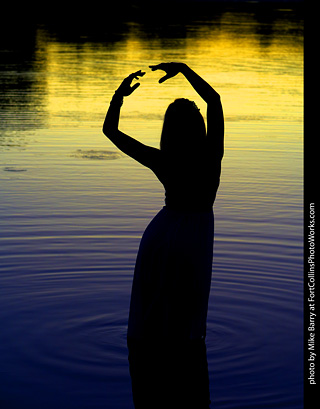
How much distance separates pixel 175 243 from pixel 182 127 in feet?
2.22

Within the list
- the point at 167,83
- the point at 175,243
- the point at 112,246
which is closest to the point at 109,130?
the point at 175,243

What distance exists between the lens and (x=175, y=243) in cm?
Answer: 562

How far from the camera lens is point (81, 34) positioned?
169ft

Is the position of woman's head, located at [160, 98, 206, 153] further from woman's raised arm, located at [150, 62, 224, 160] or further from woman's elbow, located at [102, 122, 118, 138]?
woman's elbow, located at [102, 122, 118, 138]

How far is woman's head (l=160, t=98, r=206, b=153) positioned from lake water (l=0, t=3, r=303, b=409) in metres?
1.70

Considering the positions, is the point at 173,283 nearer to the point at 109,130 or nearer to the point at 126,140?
the point at 126,140

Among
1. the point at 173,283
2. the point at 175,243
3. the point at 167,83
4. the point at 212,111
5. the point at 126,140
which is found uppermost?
the point at 167,83

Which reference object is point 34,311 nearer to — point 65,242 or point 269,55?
point 65,242

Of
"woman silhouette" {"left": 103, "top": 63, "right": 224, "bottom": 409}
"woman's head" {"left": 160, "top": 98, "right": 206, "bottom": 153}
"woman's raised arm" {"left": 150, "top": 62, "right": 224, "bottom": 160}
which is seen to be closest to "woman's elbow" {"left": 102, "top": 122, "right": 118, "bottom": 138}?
"woman silhouette" {"left": 103, "top": 63, "right": 224, "bottom": 409}

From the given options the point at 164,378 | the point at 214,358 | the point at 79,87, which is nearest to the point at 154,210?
the point at 214,358

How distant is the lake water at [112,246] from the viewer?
660 centimetres

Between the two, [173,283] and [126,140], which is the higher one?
[126,140]

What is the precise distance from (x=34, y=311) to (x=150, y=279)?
2.60 metres

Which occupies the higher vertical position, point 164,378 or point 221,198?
point 221,198
